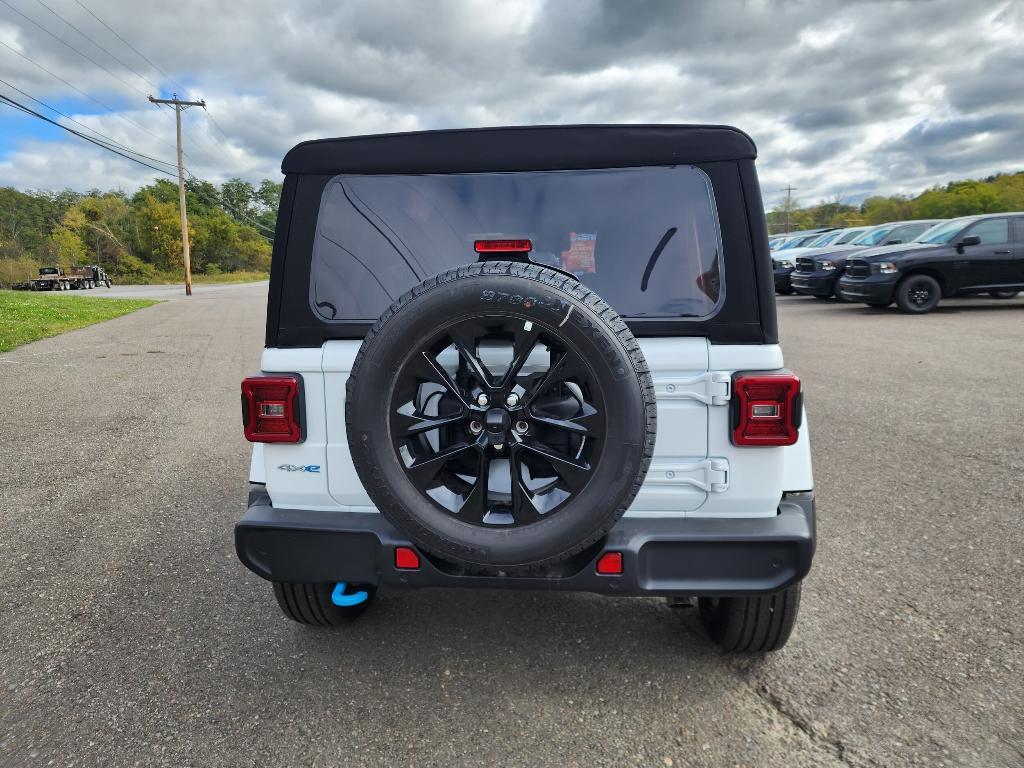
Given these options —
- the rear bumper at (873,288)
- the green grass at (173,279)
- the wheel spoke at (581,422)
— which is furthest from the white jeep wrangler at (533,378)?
the green grass at (173,279)

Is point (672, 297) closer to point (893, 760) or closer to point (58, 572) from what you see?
point (893, 760)

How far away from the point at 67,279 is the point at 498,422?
5128 centimetres

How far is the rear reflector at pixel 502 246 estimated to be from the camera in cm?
224

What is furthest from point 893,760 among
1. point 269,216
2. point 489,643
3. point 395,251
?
point 269,216

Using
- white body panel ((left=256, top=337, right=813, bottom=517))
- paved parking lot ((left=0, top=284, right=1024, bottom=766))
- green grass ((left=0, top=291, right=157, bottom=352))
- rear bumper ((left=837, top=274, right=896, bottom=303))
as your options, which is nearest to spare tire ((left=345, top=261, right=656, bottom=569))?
white body panel ((left=256, top=337, right=813, bottom=517))

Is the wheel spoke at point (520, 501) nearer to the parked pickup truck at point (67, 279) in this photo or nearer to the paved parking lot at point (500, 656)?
the paved parking lot at point (500, 656)

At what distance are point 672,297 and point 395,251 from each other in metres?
0.97

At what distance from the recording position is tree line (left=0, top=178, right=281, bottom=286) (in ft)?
258

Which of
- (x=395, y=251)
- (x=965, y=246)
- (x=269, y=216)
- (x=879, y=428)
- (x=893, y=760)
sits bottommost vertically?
(x=893, y=760)

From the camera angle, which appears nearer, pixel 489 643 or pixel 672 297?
pixel 672 297

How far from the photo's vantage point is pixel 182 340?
13.6 meters

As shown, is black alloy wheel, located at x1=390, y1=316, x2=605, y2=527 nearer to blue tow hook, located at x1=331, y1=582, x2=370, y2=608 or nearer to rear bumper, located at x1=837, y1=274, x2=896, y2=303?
blue tow hook, located at x1=331, y1=582, x2=370, y2=608

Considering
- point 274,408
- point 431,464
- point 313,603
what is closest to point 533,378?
point 431,464

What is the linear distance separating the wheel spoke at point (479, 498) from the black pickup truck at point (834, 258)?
15.3 m
